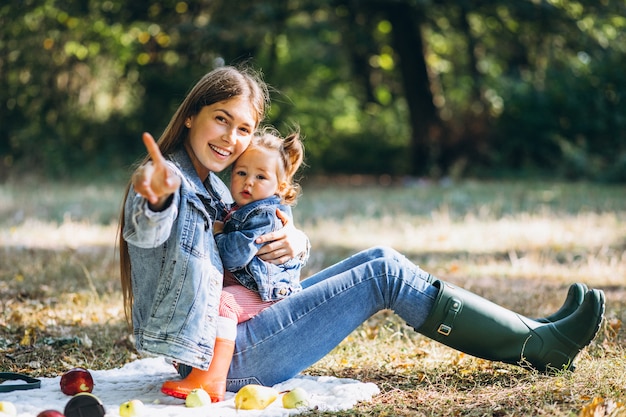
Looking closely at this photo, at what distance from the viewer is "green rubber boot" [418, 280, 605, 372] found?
331cm

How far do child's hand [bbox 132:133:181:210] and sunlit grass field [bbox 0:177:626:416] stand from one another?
43.6 inches

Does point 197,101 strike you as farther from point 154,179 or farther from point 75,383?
point 75,383

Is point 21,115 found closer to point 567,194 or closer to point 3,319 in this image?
point 567,194

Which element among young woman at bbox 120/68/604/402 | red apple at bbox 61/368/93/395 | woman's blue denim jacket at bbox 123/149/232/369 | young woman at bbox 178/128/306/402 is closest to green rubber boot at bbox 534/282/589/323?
young woman at bbox 120/68/604/402

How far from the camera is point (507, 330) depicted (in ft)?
11.0

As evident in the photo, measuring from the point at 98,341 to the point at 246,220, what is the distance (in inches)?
58.6

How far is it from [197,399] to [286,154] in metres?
1.05

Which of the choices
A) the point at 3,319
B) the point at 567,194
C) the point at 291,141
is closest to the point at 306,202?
the point at 567,194

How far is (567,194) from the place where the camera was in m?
10.7

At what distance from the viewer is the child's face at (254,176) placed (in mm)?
3332

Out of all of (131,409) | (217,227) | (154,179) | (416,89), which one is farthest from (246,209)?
(416,89)

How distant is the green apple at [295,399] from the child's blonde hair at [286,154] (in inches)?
31.2

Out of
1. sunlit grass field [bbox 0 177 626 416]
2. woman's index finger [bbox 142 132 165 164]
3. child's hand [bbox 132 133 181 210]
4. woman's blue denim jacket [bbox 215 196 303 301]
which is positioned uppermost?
woman's index finger [bbox 142 132 165 164]

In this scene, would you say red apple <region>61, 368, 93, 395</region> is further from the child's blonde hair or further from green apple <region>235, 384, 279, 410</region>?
the child's blonde hair
